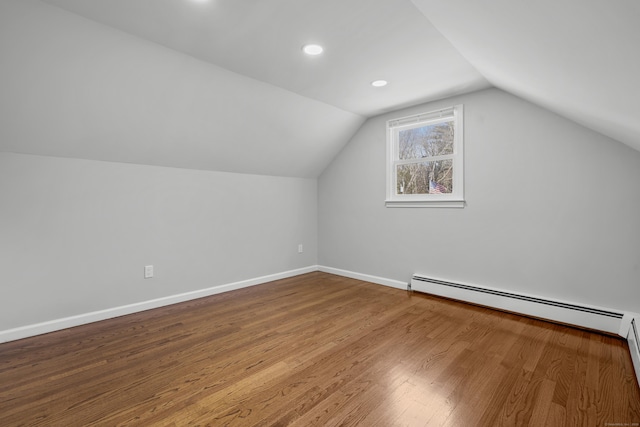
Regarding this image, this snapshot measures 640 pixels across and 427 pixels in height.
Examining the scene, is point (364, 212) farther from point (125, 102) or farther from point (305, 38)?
point (125, 102)

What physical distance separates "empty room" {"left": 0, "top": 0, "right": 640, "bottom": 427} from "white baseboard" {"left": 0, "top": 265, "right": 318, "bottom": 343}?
2 cm

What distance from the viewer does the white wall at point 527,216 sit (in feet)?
8.09

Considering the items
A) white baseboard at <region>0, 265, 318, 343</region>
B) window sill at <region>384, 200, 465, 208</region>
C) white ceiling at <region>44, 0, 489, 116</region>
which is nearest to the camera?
white ceiling at <region>44, 0, 489, 116</region>

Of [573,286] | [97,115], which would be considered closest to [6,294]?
[97,115]

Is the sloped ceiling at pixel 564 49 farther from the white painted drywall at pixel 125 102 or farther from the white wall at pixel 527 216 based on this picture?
the white painted drywall at pixel 125 102

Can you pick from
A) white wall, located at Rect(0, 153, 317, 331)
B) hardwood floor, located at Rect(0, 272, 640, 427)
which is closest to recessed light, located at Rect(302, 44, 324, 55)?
white wall, located at Rect(0, 153, 317, 331)

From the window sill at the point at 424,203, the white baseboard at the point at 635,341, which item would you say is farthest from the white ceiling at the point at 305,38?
the white baseboard at the point at 635,341

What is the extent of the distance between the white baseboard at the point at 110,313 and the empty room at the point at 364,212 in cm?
2

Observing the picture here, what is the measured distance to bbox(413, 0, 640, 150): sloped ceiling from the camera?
1007 mm

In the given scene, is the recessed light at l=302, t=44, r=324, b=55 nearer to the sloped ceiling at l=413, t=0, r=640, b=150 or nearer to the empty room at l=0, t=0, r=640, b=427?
the empty room at l=0, t=0, r=640, b=427

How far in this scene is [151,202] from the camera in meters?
3.06

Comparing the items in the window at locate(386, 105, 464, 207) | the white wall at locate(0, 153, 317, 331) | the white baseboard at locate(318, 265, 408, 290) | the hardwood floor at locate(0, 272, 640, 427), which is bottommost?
the hardwood floor at locate(0, 272, 640, 427)

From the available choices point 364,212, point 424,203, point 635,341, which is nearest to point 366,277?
point 364,212

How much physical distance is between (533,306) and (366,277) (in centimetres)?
192
